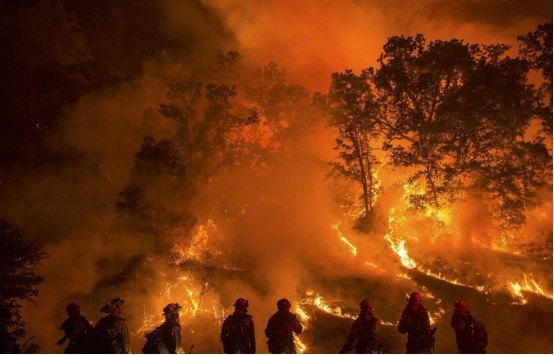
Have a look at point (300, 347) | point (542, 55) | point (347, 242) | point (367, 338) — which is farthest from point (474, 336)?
point (347, 242)

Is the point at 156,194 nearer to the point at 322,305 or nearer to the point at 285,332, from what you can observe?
the point at 322,305

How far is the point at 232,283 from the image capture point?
19.1 meters

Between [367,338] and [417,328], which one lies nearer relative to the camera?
[367,338]

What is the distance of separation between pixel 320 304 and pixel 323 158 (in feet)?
57.7

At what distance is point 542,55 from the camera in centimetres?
1572

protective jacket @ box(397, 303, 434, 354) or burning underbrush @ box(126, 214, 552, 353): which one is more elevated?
burning underbrush @ box(126, 214, 552, 353)

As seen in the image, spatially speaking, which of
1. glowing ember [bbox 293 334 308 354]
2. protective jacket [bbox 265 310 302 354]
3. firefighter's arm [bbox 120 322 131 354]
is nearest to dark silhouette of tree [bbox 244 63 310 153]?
glowing ember [bbox 293 334 308 354]

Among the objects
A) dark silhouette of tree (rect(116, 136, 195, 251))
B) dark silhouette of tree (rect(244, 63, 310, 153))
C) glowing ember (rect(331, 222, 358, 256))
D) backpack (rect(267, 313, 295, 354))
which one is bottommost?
backpack (rect(267, 313, 295, 354))

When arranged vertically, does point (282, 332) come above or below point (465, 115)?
below

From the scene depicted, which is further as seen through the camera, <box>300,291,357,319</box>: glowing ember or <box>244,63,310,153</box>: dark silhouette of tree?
<box>244,63,310,153</box>: dark silhouette of tree

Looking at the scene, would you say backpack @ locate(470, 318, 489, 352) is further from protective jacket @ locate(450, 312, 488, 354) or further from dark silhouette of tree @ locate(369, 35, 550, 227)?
dark silhouette of tree @ locate(369, 35, 550, 227)

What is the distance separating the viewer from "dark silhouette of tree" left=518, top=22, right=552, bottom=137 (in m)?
15.4

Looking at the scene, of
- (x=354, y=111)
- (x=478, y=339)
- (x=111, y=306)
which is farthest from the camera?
(x=354, y=111)

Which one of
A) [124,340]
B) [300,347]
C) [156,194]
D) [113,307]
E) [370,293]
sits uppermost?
[156,194]
